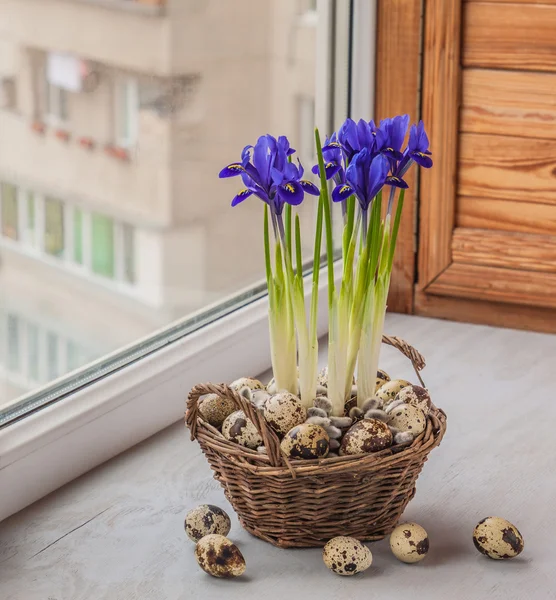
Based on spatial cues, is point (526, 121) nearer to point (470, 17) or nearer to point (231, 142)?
point (470, 17)

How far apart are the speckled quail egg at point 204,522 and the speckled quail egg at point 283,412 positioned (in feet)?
0.56

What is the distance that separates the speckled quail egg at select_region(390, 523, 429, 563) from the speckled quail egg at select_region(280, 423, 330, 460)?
0.55ft

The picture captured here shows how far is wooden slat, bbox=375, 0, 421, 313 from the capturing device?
7.29ft

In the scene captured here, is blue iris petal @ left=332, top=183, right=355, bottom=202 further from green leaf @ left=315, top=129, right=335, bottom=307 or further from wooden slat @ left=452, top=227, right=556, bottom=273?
wooden slat @ left=452, top=227, right=556, bottom=273

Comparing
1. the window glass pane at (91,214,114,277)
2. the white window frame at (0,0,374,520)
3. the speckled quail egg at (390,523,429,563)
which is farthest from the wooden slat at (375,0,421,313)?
the speckled quail egg at (390,523,429,563)

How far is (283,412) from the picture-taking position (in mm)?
1294

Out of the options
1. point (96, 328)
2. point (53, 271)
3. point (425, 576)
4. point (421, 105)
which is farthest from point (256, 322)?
point (425, 576)

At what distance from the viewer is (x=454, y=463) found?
164 cm

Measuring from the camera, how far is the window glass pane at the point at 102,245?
177 cm

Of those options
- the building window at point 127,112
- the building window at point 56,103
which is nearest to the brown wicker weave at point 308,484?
the building window at point 56,103

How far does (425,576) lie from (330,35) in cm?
136

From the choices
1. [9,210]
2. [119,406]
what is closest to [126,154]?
[9,210]

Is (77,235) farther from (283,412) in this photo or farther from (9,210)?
(283,412)

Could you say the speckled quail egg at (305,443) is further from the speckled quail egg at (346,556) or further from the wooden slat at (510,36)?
the wooden slat at (510,36)
